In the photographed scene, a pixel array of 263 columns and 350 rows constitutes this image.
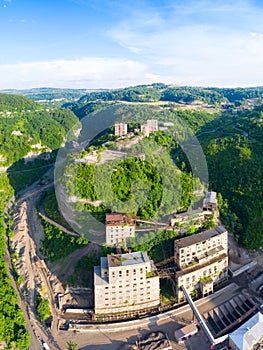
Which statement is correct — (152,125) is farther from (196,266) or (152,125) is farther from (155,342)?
(155,342)

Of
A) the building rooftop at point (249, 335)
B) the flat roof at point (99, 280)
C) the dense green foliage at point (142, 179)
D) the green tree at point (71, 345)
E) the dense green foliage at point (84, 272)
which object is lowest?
the green tree at point (71, 345)

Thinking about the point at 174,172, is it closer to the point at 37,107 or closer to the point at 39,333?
the point at 39,333

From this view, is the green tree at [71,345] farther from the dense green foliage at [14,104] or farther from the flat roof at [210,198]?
the dense green foliage at [14,104]

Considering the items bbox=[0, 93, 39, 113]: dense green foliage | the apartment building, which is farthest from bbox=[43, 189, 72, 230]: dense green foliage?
bbox=[0, 93, 39, 113]: dense green foliage

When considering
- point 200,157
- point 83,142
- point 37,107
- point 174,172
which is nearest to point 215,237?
point 174,172

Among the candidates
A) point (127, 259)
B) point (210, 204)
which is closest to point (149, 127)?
point (210, 204)

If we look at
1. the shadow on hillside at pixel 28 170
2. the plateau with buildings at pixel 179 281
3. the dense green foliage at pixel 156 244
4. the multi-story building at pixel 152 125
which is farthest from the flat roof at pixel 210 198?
the shadow on hillside at pixel 28 170
